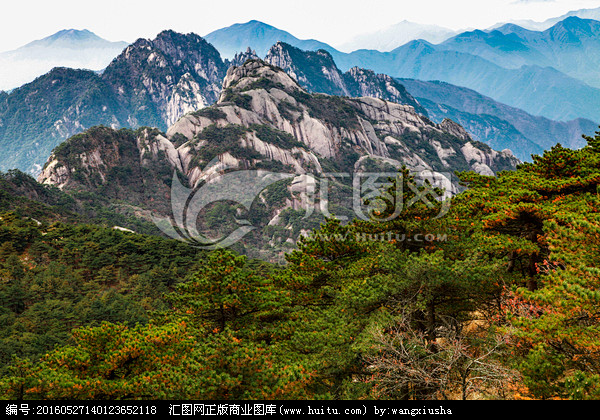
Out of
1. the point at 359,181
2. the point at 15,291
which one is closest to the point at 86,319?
the point at 15,291

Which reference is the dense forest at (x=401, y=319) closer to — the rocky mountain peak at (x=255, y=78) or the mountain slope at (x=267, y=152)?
the mountain slope at (x=267, y=152)

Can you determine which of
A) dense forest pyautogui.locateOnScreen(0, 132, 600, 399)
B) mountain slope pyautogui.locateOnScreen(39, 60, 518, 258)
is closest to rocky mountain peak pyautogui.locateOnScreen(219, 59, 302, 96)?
mountain slope pyautogui.locateOnScreen(39, 60, 518, 258)

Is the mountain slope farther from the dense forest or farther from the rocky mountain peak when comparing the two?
the dense forest

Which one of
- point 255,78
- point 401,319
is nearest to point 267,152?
point 255,78

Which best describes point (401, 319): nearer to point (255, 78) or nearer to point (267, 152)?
point (267, 152)

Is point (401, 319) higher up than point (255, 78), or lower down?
lower down

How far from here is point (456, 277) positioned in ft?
32.6

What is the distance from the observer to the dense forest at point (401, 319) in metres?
7.75

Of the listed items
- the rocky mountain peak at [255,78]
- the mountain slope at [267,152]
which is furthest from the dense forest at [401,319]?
the rocky mountain peak at [255,78]

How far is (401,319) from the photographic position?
9.95 m
